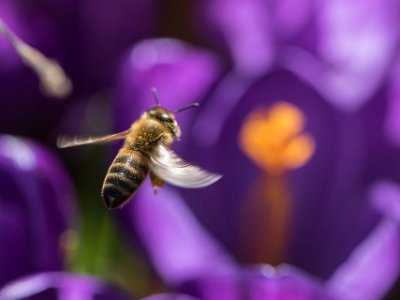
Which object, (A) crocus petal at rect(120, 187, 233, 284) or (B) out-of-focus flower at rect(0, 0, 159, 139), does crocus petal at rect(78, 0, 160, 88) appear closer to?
(B) out-of-focus flower at rect(0, 0, 159, 139)

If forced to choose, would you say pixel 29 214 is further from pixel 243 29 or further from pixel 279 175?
pixel 243 29

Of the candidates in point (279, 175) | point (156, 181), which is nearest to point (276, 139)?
point (279, 175)

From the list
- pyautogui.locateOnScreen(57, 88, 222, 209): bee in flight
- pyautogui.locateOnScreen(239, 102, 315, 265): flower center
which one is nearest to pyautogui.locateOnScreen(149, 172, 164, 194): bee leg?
pyautogui.locateOnScreen(57, 88, 222, 209): bee in flight

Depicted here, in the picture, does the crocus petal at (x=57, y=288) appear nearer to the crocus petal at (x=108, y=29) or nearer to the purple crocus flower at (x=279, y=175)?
the purple crocus flower at (x=279, y=175)

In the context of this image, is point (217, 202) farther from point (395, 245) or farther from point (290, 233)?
point (395, 245)

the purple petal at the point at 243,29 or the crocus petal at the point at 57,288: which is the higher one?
the purple petal at the point at 243,29

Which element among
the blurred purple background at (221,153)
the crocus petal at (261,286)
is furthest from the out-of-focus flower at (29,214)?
the crocus petal at (261,286)
